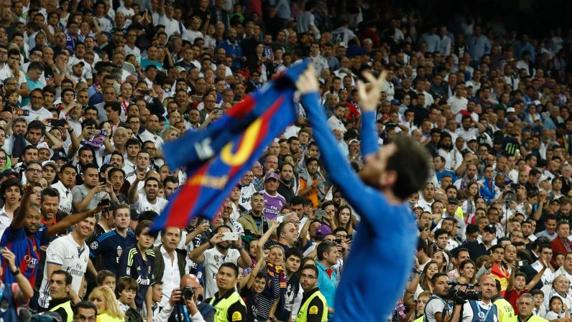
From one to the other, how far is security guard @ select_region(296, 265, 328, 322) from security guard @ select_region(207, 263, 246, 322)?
684 millimetres

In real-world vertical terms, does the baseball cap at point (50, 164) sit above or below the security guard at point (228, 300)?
above

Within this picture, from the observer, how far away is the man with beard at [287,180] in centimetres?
1491

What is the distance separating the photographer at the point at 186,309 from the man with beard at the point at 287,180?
14.6 ft

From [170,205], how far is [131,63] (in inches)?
457

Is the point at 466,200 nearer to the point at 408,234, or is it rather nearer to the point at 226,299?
the point at 226,299

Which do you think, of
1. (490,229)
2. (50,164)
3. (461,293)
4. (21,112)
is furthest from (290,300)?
(490,229)

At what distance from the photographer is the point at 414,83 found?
2208cm

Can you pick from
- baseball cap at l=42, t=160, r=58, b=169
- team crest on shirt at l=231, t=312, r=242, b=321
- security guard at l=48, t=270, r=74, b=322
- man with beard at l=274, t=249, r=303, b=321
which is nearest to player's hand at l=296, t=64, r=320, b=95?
security guard at l=48, t=270, r=74, b=322

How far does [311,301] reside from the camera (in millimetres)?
11344

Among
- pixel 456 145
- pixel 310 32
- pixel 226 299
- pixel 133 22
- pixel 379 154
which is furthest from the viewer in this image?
pixel 310 32

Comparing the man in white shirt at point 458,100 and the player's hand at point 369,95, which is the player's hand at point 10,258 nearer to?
the player's hand at point 369,95

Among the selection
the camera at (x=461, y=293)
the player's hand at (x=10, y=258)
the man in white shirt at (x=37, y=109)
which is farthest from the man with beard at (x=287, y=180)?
the player's hand at (x=10, y=258)

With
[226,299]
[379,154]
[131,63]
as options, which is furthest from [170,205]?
[131,63]

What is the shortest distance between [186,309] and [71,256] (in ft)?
3.82
